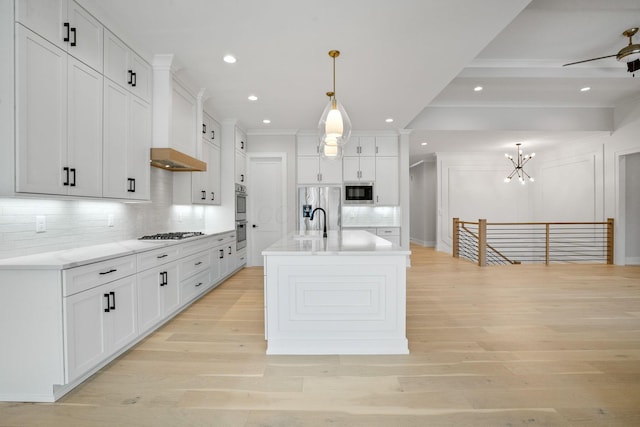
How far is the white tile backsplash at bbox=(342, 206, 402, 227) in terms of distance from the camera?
6.30m

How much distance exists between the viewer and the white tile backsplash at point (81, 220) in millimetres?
2066

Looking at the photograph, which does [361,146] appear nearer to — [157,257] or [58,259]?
[157,257]

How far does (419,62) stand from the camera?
324 centimetres

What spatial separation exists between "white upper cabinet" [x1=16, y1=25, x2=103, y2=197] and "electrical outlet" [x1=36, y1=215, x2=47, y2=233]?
328 mm

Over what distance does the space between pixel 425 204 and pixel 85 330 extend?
29.4 ft

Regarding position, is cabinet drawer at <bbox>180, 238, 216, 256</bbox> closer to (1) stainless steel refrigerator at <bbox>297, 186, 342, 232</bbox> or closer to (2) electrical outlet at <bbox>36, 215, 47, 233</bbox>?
(2) electrical outlet at <bbox>36, 215, 47, 233</bbox>

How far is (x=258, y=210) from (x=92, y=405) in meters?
4.31

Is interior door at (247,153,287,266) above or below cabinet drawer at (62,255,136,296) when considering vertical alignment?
above

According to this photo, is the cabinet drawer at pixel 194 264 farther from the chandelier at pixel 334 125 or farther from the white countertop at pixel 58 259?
the chandelier at pixel 334 125

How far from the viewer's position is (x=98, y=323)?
2.05m

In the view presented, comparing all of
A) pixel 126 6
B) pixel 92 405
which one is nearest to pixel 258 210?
pixel 126 6

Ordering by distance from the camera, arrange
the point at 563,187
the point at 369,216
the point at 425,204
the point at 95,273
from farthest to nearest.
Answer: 1. the point at 425,204
2. the point at 563,187
3. the point at 369,216
4. the point at 95,273

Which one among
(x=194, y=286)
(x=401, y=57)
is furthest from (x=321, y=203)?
(x=401, y=57)

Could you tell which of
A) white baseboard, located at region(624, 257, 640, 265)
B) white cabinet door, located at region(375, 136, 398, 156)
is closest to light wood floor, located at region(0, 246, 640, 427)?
white cabinet door, located at region(375, 136, 398, 156)
